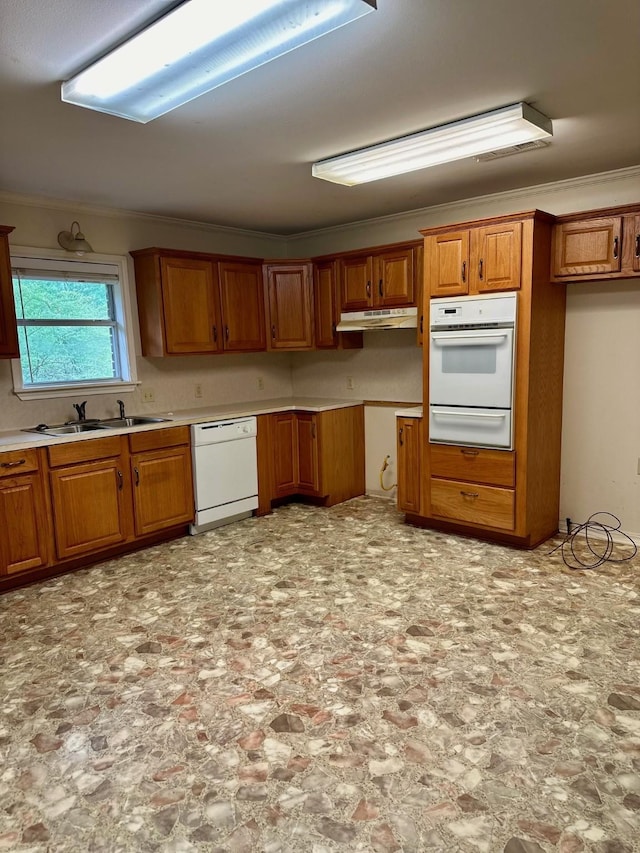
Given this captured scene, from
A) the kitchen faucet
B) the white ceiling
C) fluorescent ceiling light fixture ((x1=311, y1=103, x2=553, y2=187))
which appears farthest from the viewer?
the kitchen faucet

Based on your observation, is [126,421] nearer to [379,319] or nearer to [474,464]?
[379,319]

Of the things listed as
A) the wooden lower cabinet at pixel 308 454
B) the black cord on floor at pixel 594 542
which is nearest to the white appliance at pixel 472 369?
the black cord on floor at pixel 594 542

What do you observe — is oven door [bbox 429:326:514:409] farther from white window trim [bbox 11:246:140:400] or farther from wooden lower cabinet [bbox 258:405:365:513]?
white window trim [bbox 11:246:140:400]

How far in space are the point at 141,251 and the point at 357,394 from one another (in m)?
2.28

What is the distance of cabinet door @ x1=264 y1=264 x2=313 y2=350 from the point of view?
5.21m

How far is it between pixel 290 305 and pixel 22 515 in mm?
2858

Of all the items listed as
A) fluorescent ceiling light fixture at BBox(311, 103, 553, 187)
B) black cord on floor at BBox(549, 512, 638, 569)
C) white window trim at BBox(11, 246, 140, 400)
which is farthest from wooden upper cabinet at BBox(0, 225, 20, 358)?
black cord on floor at BBox(549, 512, 638, 569)

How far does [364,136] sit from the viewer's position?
3.04m

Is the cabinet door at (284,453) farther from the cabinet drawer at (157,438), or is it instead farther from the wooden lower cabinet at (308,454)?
the cabinet drawer at (157,438)

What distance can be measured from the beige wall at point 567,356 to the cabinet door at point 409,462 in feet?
2.19

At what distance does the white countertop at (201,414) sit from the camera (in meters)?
3.58

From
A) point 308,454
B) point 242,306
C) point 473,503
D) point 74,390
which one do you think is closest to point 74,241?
point 74,390

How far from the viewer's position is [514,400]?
3.77m

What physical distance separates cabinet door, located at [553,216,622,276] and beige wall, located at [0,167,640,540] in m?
0.32
